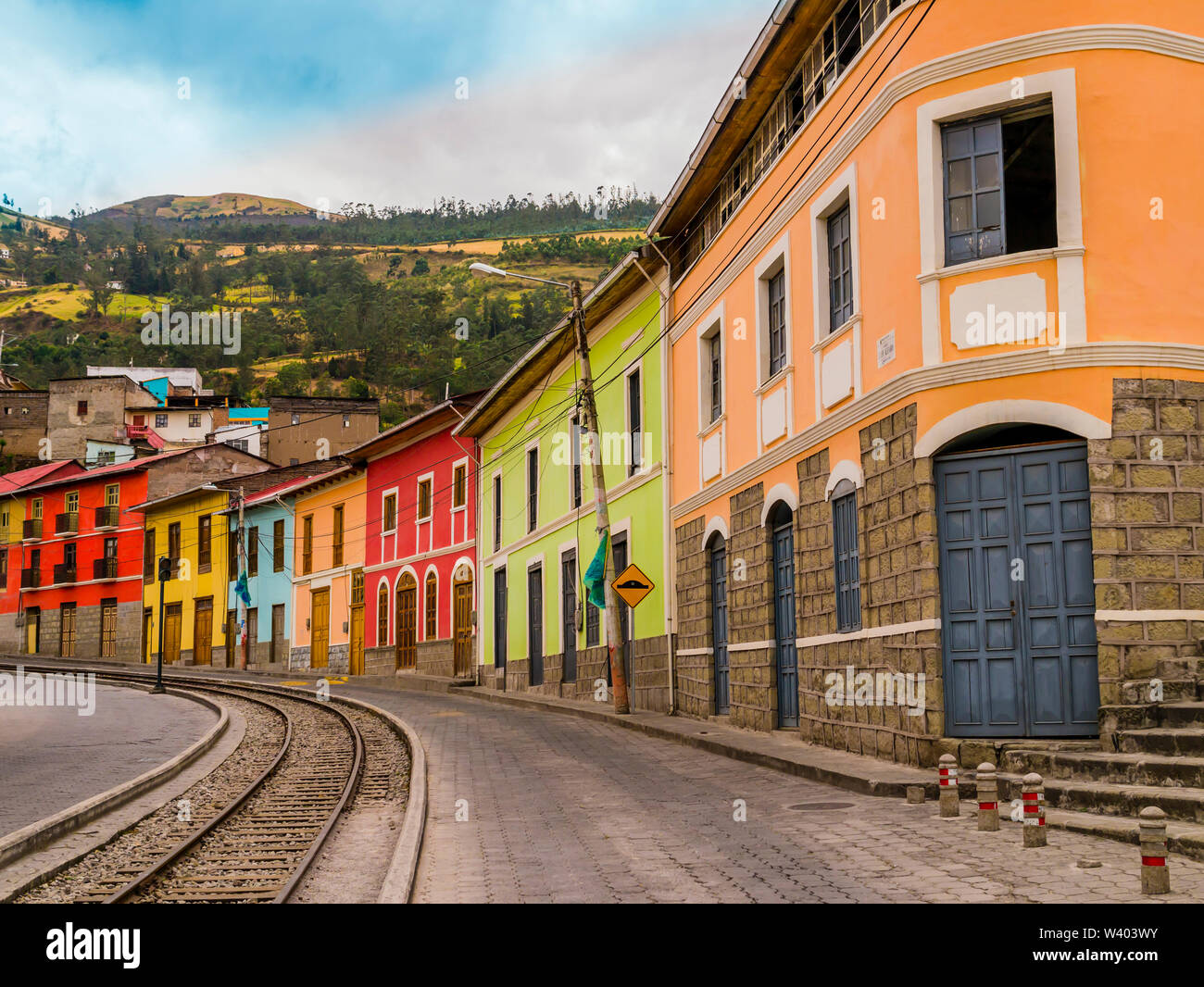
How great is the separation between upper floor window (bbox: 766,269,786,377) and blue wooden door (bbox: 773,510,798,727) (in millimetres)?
2124

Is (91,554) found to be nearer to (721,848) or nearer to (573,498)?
(573,498)

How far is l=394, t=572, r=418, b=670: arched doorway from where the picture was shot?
126 ft

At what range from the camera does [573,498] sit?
90.4 ft

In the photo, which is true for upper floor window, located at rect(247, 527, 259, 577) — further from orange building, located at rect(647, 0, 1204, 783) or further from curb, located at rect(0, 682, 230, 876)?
orange building, located at rect(647, 0, 1204, 783)

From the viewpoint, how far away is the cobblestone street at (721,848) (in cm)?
764

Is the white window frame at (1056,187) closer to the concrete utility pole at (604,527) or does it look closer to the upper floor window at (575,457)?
the concrete utility pole at (604,527)

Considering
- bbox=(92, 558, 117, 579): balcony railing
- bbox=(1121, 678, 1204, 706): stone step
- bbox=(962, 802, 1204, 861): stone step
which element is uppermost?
bbox=(92, 558, 117, 579): balcony railing

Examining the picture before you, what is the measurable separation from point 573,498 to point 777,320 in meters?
10.8

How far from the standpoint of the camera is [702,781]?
13508mm

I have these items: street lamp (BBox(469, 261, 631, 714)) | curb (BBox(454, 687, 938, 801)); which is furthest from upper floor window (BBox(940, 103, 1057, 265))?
street lamp (BBox(469, 261, 631, 714))

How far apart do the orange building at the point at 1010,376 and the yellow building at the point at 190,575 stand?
36.1 meters

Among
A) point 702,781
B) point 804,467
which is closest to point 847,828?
point 702,781

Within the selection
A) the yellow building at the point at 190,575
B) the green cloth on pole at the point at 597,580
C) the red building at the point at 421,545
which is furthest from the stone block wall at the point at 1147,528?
the yellow building at the point at 190,575

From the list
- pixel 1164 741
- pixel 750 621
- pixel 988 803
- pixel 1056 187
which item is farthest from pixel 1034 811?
pixel 750 621
